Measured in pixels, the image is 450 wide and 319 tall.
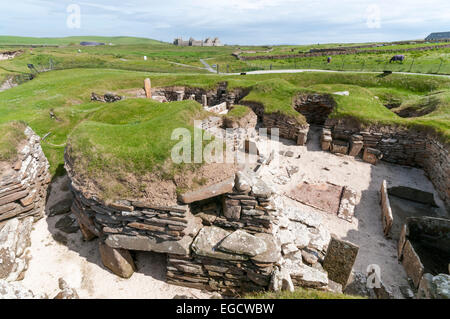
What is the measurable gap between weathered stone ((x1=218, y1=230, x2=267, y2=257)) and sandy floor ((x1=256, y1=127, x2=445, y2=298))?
435cm

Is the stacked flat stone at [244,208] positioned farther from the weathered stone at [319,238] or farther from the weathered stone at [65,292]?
the weathered stone at [65,292]

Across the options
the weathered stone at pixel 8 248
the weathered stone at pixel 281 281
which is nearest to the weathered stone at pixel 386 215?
the weathered stone at pixel 281 281

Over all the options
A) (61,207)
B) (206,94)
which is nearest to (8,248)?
(61,207)

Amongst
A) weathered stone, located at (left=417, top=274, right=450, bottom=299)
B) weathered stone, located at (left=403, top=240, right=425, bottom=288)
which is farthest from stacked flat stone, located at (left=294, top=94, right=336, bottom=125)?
weathered stone, located at (left=417, top=274, right=450, bottom=299)

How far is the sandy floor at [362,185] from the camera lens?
7.77m

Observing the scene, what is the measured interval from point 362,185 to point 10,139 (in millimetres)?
17235

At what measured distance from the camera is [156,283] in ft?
22.6

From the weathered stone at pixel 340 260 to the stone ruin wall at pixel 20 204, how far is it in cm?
1003

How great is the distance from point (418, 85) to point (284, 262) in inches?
1002

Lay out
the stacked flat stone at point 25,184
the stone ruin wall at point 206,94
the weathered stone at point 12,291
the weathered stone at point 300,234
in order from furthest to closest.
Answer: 1. the stone ruin wall at point 206,94
2. the stacked flat stone at point 25,184
3. the weathered stone at point 300,234
4. the weathered stone at point 12,291
